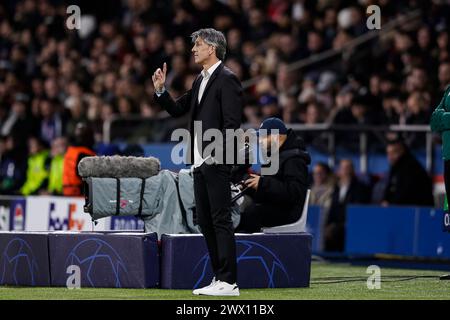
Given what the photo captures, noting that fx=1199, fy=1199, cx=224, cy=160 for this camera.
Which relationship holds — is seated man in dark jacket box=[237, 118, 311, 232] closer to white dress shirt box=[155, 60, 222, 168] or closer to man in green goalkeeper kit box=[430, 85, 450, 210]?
man in green goalkeeper kit box=[430, 85, 450, 210]

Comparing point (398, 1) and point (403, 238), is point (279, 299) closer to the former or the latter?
point (403, 238)

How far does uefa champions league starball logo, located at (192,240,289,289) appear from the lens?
9.98 metres

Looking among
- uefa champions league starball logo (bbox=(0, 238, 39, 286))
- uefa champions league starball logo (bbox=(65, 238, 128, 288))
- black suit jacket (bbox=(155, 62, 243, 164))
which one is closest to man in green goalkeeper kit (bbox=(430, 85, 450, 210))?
black suit jacket (bbox=(155, 62, 243, 164))

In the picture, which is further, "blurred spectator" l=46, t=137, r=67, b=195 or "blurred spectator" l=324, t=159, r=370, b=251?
"blurred spectator" l=46, t=137, r=67, b=195

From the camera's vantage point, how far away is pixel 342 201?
15.9 meters

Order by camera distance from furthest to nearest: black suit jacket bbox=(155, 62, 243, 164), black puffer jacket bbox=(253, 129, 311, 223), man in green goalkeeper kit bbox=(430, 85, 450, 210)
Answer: black puffer jacket bbox=(253, 129, 311, 223) < man in green goalkeeper kit bbox=(430, 85, 450, 210) < black suit jacket bbox=(155, 62, 243, 164)

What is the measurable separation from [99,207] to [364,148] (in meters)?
6.73

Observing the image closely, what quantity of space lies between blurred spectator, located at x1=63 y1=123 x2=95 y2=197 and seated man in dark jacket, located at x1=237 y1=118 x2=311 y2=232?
13.5 feet

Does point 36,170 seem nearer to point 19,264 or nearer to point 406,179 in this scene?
point 406,179

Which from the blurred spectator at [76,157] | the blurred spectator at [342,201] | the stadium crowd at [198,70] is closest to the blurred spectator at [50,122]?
the stadium crowd at [198,70]

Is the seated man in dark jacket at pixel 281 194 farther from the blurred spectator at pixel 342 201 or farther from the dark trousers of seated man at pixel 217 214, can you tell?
the blurred spectator at pixel 342 201

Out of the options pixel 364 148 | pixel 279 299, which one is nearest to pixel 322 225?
pixel 364 148

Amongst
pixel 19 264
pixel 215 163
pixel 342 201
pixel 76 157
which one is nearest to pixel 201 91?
pixel 215 163

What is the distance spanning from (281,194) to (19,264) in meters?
2.41
